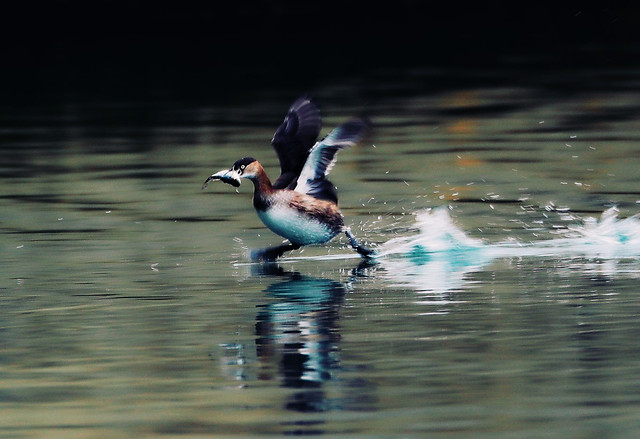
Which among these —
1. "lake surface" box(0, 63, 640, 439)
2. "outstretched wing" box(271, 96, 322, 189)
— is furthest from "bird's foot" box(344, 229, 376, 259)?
"outstretched wing" box(271, 96, 322, 189)

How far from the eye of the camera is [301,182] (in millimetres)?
12930

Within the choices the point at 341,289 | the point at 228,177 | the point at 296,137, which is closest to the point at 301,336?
the point at 341,289

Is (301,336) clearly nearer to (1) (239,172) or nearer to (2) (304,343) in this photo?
(2) (304,343)

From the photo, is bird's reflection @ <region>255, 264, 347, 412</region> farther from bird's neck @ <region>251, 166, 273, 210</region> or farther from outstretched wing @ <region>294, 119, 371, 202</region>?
outstretched wing @ <region>294, 119, 371, 202</region>

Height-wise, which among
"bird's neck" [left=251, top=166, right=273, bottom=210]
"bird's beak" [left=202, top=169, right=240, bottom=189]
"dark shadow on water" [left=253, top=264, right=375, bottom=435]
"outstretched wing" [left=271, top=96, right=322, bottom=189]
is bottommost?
"dark shadow on water" [left=253, top=264, right=375, bottom=435]

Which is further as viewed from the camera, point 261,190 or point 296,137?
point 296,137

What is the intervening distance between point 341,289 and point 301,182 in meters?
1.51

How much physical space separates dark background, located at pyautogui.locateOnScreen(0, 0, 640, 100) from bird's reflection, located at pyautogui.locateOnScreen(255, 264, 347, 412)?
1407 cm

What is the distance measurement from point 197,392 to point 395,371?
89 centimetres

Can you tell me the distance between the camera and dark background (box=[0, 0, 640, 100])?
28.4m

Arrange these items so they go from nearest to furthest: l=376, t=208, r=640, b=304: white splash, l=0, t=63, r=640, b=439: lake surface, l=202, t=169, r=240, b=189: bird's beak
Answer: l=0, t=63, r=640, b=439: lake surface
l=376, t=208, r=640, b=304: white splash
l=202, t=169, r=240, b=189: bird's beak

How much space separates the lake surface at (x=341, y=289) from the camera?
27.5 feet

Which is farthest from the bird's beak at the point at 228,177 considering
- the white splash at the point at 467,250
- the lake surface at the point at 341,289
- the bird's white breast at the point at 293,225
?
the white splash at the point at 467,250

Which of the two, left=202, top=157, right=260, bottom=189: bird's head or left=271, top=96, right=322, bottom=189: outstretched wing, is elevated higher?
left=271, top=96, right=322, bottom=189: outstretched wing
